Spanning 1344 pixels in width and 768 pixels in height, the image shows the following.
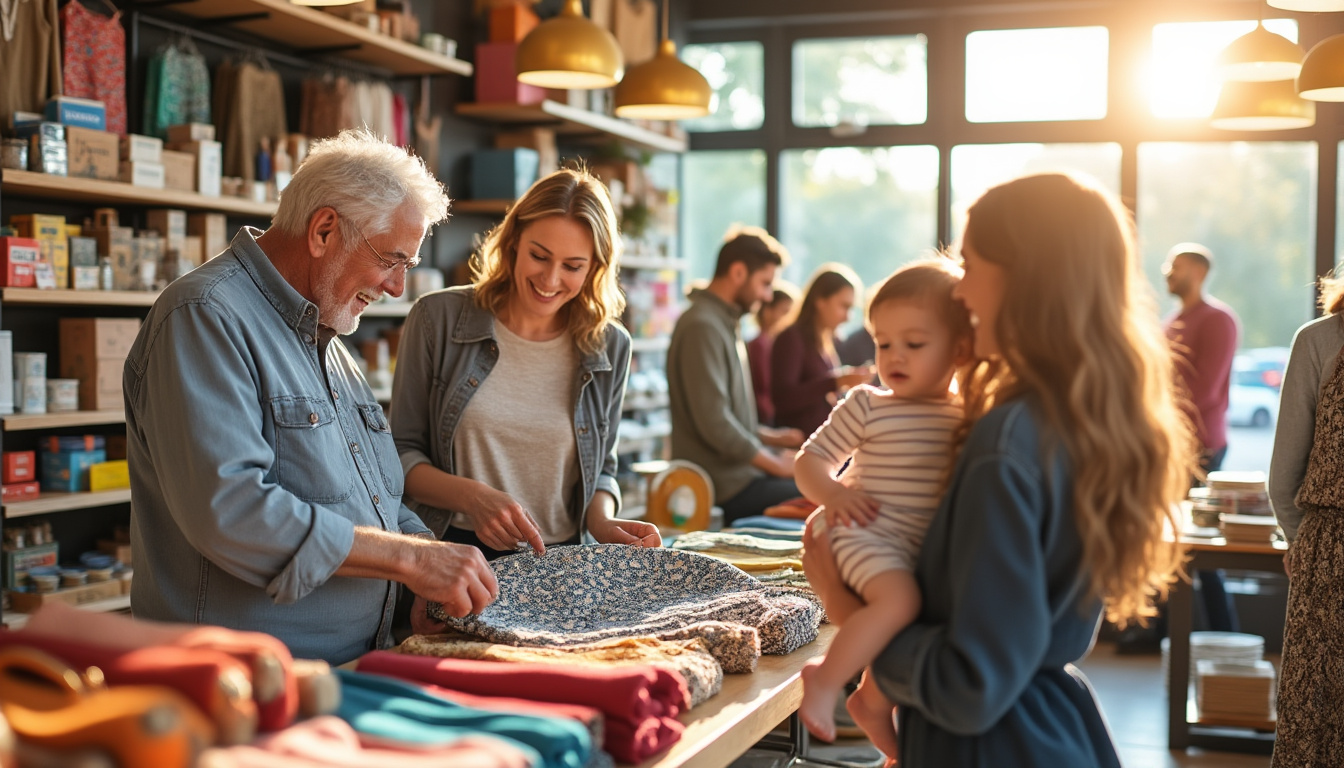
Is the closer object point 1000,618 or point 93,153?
point 1000,618

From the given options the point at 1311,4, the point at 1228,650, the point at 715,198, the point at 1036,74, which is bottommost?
the point at 1228,650

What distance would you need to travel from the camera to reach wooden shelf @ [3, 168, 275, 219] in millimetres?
3496

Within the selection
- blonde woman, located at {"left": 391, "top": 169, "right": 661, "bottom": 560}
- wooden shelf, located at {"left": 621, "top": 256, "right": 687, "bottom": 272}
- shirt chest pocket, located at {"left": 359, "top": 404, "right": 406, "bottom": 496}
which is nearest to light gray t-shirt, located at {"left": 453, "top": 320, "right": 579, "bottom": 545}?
blonde woman, located at {"left": 391, "top": 169, "right": 661, "bottom": 560}

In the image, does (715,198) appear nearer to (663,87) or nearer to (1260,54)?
(663,87)

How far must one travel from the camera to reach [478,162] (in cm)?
602

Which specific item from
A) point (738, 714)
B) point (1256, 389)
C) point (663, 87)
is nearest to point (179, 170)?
point (663, 87)

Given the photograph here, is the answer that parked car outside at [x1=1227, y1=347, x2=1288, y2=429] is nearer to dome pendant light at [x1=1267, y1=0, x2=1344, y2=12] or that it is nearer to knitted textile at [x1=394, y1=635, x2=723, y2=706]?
dome pendant light at [x1=1267, y1=0, x2=1344, y2=12]

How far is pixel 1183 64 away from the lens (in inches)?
279

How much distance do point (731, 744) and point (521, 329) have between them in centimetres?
124

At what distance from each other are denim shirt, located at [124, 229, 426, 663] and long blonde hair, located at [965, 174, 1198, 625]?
3.40 ft

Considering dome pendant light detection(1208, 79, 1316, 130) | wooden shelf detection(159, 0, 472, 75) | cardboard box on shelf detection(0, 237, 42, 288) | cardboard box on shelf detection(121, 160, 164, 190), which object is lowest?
cardboard box on shelf detection(0, 237, 42, 288)

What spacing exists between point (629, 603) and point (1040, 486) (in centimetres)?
96

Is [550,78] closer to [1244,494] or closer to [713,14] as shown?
[1244,494]

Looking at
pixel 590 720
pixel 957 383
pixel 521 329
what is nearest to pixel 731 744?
pixel 590 720
